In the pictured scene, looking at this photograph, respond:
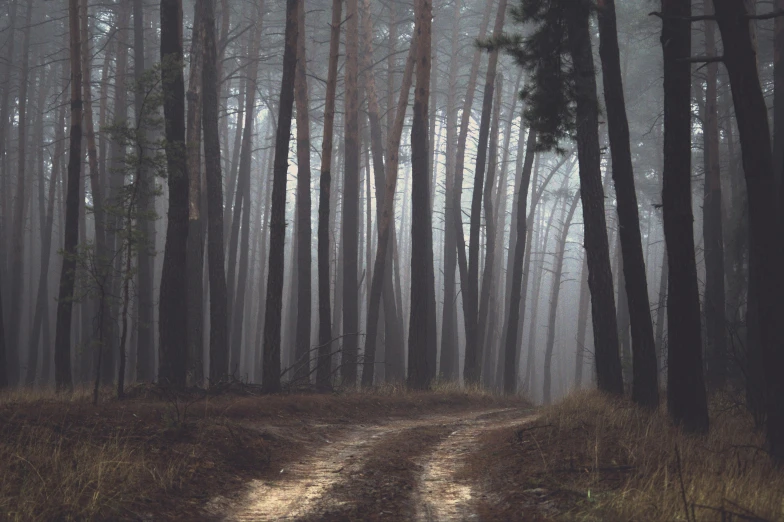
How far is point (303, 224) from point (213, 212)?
3.90m

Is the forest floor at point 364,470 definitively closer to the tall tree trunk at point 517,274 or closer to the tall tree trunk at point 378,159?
the tall tree trunk at point 517,274

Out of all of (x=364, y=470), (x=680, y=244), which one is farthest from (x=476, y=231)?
(x=364, y=470)

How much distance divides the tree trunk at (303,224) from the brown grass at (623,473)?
29.8 feet

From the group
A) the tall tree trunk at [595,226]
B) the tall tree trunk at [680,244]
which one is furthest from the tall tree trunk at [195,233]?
the tall tree trunk at [680,244]

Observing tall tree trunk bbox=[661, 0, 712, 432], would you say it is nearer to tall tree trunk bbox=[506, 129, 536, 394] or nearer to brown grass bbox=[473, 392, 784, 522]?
brown grass bbox=[473, 392, 784, 522]

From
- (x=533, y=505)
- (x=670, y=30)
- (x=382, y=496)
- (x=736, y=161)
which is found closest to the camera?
(x=533, y=505)

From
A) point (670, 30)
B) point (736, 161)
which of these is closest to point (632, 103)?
point (736, 161)

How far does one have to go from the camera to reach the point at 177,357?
42.4ft

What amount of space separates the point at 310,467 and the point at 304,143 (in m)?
13.2

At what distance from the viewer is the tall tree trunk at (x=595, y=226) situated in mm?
12539

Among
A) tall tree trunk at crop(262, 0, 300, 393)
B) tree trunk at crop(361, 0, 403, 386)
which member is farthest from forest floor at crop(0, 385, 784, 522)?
tree trunk at crop(361, 0, 403, 386)

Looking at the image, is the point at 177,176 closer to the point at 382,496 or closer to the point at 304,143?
the point at 304,143

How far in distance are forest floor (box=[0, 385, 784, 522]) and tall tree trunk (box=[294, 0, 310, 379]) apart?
296 inches

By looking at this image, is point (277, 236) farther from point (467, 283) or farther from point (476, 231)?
point (467, 283)
